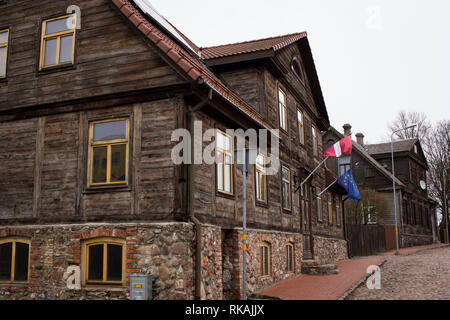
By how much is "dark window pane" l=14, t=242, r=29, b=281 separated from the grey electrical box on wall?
330cm

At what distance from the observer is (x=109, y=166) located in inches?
434

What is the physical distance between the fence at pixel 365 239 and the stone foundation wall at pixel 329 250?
1.55m

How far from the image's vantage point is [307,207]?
67.9 ft

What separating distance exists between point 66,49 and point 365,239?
24706 millimetres

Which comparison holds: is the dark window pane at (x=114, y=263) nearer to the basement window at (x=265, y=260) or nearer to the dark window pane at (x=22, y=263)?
the dark window pane at (x=22, y=263)

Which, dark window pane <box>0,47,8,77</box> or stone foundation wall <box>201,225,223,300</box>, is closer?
stone foundation wall <box>201,225,223,300</box>

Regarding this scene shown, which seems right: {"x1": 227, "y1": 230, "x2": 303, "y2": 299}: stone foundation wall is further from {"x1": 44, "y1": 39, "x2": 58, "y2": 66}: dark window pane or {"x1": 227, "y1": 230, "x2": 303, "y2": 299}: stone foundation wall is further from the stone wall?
{"x1": 44, "y1": 39, "x2": 58, "y2": 66}: dark window pane

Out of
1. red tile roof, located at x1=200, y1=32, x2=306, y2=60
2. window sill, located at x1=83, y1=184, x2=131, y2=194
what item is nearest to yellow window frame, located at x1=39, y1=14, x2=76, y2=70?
window sill, located at x1=83, y1=184, x2=131, y2=194

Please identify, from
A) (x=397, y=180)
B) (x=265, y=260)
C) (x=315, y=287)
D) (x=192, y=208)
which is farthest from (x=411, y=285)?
(x=397, y=180)

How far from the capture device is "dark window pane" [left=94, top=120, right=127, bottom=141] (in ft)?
36.4

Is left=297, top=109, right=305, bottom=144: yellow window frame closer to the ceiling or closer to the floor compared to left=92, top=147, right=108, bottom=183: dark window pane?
closer to the ceiling

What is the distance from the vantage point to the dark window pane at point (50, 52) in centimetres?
1232

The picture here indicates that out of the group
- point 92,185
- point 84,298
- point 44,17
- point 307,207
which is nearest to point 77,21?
point 44,17

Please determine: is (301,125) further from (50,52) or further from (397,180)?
(397,180)
